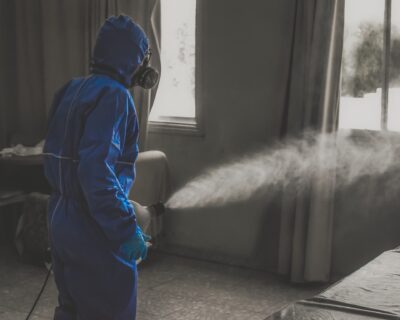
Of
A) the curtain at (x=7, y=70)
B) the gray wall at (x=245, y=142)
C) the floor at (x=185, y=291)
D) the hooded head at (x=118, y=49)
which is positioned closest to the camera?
the hooded head at (x=118, y=49)

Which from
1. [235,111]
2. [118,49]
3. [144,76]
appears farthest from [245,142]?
[118,49]

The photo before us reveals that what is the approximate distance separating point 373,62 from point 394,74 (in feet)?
0.50

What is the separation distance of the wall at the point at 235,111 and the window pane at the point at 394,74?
67 cm

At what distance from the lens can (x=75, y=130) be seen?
2.14m

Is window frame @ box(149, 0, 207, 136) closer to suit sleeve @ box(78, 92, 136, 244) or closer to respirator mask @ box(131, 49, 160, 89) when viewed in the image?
respirator mask @ box(131, 49, 160, 89)

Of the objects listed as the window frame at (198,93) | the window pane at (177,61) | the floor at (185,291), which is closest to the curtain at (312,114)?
the floor at (185,291)

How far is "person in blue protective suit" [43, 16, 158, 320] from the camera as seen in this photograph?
2.05 metres

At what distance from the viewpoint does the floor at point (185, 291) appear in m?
3.63

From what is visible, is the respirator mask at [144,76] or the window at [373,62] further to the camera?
the window at [373,62]

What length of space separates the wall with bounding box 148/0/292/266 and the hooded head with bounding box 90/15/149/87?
6.61 ft

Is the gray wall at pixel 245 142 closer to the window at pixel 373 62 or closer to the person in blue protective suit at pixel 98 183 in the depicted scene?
the window at pixel 373 62

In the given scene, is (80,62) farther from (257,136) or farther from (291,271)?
(291,271)

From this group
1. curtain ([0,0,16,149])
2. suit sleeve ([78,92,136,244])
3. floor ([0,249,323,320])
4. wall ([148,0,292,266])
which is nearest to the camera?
suit sleeve ([78,92,136,244])

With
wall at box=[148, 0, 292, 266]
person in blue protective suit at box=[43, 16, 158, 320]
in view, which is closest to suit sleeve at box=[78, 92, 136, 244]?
person in blue protective suit at box=[43, 16, 158, 320]
